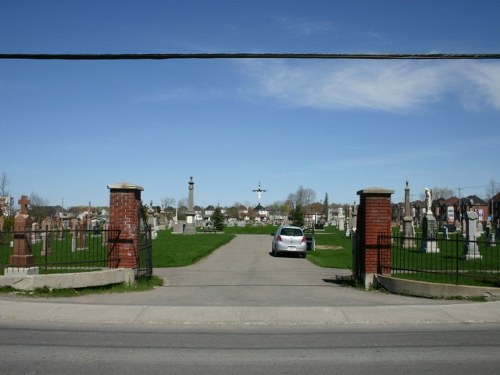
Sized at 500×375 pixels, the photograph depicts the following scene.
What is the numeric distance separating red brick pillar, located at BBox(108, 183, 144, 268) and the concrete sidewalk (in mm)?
2882

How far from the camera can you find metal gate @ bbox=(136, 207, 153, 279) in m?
14.6

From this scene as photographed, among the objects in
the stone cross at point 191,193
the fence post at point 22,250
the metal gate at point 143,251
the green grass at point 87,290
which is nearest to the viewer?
the green grass at point 87,290

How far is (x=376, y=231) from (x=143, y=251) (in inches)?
249

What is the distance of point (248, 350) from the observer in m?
7.50

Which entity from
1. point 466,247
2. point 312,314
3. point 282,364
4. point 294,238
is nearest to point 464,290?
point 312,314

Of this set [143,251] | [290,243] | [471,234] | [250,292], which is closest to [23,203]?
[143,251]

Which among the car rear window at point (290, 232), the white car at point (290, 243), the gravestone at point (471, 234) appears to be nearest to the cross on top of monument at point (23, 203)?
the white car at point (290, 243)

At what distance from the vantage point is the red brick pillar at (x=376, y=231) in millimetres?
13930

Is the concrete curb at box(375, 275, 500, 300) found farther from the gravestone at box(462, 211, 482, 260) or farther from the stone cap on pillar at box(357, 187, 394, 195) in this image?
the gravestone at box(462, 211, 482, 260)

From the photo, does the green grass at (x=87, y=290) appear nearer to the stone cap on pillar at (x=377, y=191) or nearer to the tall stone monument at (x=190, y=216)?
the stone cap on pillar at (x=377, y=191)

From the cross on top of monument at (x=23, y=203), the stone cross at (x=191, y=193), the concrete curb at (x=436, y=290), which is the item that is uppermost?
the stone cross at (x=191, y=193)

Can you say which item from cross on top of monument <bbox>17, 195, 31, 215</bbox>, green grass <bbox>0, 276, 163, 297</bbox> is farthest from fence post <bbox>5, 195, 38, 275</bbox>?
green grass <bbox>0, 276, 163, 297</bbox>

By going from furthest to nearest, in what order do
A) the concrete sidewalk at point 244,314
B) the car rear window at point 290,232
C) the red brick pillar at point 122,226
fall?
the car rear window at point 290,232 < the red brick pillar at point 122,226 < the concrete sidewalk at point 244,314

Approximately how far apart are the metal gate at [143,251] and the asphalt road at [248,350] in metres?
5.39
